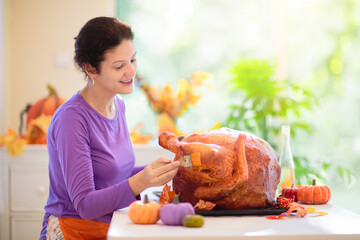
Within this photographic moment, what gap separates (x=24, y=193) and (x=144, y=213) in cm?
192

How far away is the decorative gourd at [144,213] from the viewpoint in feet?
3.61

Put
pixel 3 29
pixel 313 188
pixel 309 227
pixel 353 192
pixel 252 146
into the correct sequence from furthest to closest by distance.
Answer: pixel 353 192 → pixel 3 29 → pixel 313 188 → pixel 252 146 → pixel 309 227

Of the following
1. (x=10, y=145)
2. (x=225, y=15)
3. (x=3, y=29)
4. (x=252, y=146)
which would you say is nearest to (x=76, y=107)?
(x=252, y=146)

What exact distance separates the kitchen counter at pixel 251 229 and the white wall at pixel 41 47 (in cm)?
222

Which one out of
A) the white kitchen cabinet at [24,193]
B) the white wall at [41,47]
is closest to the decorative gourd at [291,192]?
the white kitchen cabinet at [24,193]

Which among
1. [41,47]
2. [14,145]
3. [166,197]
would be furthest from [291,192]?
[41,47]

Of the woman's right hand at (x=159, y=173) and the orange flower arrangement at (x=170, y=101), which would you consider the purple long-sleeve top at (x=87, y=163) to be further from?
the orange flower arrangement at (x=170, y=101)

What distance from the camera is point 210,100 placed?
3.44 metres

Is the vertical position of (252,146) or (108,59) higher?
(108,59)

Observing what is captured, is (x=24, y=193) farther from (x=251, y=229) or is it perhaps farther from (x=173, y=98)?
(x=251, y=229)

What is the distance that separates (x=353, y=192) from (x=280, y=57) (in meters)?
1.28

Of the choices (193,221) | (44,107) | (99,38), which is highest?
(99,38)

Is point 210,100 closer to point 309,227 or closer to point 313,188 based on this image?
point 313,188

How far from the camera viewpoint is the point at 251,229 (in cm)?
105
